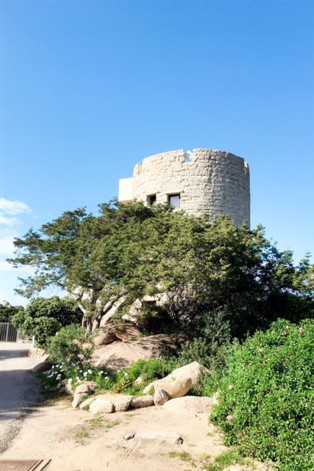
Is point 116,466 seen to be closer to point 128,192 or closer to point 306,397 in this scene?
point 306,397

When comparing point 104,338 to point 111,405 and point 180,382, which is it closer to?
point 180,382

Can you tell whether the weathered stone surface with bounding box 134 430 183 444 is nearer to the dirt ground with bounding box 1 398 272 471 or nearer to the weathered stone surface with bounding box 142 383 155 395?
the dirt ground with bounding box 1 398 272 471

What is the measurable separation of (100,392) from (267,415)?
4.90 m

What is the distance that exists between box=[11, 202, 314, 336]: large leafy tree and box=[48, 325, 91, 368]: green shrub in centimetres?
180

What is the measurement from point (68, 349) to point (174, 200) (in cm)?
880

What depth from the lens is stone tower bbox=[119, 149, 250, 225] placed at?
16.5m

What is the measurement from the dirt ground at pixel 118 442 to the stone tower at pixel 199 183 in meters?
10.5

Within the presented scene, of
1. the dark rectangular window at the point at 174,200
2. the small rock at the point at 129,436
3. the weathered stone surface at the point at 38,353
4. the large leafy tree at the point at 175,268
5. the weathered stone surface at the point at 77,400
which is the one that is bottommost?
the weathered stone surface at the point at 38,353

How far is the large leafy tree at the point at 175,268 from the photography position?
1111cm

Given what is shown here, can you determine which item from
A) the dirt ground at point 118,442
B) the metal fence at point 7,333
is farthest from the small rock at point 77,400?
the metal fence at point 7,333

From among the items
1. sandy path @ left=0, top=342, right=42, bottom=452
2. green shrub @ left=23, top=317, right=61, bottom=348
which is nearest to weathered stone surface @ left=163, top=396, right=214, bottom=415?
sandy path @ left=0, top=342, right=42, bottom=452

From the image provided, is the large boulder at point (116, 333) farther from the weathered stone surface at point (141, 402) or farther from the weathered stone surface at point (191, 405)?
the weathered stone surface at point (191, 405)

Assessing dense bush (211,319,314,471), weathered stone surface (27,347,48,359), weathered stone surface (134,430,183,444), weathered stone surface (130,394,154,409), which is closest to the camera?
dense bush (211,319,314,471)

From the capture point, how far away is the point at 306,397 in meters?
4.84
